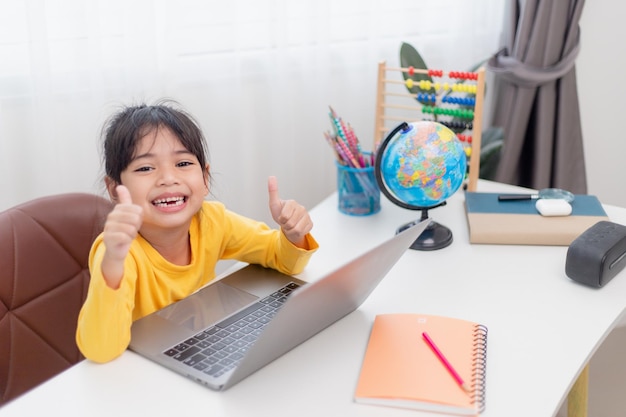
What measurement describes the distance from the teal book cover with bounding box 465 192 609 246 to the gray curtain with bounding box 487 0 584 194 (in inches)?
36.4

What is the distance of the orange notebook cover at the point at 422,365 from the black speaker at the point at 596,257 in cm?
26

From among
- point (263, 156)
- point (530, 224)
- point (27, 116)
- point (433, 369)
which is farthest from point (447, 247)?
point (27, 116)

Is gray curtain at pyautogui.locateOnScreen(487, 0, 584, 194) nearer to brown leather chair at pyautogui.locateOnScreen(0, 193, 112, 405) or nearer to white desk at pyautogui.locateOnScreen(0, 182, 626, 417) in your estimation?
white desk at pyautogui.locateOnScreen(0, 182, 626, 417)

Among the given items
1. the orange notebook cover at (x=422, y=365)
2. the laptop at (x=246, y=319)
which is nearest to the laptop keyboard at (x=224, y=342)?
the laptop at (x=246, y=319)

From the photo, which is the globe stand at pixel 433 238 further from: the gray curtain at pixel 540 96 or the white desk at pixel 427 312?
the gray curtain at pixel 540 96

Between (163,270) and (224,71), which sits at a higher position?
(224,71)

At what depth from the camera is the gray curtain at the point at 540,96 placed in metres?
2.28

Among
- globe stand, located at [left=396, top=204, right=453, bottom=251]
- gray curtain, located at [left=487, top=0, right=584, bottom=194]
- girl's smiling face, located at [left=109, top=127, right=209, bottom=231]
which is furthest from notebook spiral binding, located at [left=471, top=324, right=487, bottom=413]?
gray curtain, located at [left=487, top=0, right=584, bottom=194]

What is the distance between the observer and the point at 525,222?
4.68 feet

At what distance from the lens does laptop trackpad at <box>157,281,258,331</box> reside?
3.61ft

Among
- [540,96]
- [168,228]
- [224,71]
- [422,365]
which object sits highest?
[224,71]

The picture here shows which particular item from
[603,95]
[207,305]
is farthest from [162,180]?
[603,95]

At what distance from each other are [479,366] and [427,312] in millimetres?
181

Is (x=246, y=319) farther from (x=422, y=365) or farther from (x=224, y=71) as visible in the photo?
(x=224, y=71)
